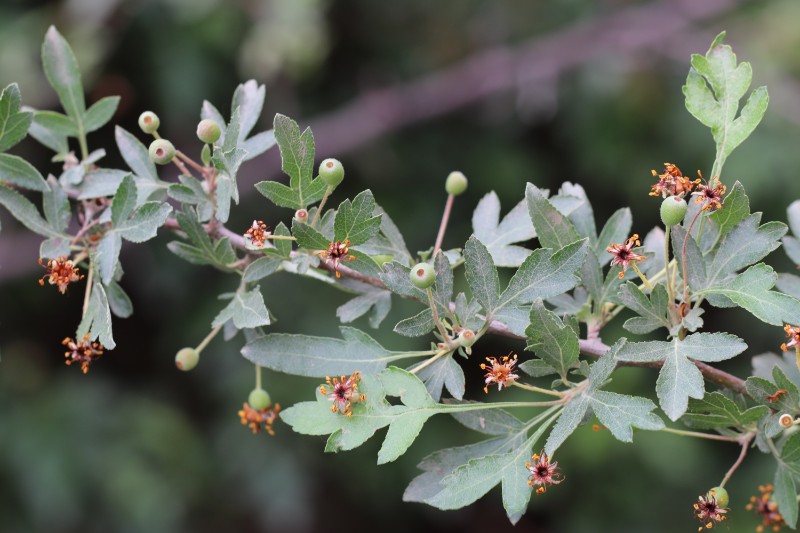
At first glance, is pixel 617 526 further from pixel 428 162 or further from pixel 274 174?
pixel 274 174

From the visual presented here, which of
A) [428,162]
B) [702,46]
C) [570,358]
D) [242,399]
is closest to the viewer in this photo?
[570,358]

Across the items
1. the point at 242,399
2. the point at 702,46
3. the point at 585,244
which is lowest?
the point at 242,399

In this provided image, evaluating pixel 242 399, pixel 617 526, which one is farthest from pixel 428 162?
pixel 617 526

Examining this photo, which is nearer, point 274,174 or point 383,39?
point 274,174

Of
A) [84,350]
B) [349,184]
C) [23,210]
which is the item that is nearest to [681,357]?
[84,350]

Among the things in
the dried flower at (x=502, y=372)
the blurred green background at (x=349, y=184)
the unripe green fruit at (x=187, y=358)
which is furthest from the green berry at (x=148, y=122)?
the blurred green background at (x=349, y=184)

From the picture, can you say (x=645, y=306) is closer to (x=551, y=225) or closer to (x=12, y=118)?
(x=551, y=225)

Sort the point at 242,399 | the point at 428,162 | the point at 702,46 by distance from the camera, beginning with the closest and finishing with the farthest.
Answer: the point at 242,399, the point at 702,46, the point at 428,162

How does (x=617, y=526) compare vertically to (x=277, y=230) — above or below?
below
